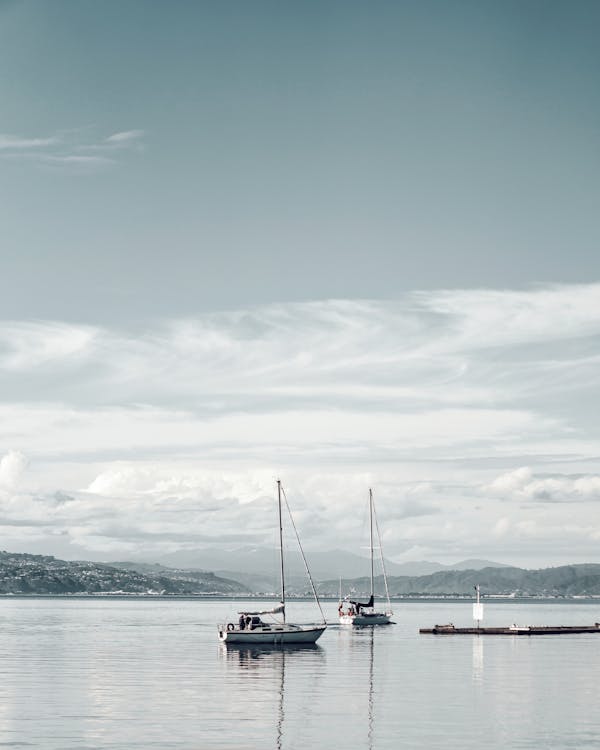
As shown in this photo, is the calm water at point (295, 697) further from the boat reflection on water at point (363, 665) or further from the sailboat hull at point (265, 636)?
the sailboat hull at point (265, 636)

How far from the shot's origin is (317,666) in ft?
353

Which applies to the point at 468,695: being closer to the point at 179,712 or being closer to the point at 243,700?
the point at 243,700

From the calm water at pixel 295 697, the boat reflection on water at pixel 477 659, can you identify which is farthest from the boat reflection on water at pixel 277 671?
the boat reflection on water at pixel 477 659

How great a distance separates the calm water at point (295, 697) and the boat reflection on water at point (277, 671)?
161 mm

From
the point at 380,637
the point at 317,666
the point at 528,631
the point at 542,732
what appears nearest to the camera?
the point at 542,732

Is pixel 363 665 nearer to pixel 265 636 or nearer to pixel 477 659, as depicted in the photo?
pixel 477 659

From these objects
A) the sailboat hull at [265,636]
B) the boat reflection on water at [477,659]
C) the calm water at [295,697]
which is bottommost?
the boat reflection on water at [477,659]

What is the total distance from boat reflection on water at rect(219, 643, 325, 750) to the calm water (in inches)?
6.3

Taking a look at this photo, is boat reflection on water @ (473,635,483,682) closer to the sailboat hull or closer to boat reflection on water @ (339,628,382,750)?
boat reflection on water @ (339,628,382,750)

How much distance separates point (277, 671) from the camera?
100438mm

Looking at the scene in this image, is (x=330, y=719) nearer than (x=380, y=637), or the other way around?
(x=330, y=719)

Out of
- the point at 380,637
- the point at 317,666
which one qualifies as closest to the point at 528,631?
the point at 380,637

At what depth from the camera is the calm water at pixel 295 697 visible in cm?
5856

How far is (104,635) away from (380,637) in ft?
141
